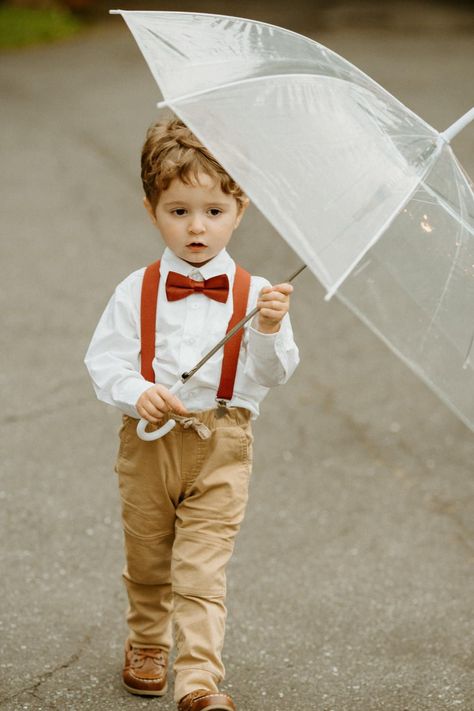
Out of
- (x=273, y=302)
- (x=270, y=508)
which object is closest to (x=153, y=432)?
(x=273, y=302)

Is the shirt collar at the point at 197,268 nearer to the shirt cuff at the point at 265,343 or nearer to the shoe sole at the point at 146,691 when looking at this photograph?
the shirt cuff at the point at 265,343

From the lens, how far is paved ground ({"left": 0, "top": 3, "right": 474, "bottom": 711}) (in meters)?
3.53

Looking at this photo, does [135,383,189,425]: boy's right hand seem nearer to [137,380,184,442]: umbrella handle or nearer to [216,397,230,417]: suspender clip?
[137,380,184,442]: umbrella handle

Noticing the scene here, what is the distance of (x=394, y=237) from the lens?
2646 mm

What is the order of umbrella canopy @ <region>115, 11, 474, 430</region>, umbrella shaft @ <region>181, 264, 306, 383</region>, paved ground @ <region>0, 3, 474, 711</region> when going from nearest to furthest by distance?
umbrella canopy @ <region>115, 11, 474, 430</region> → umbrella shaft @ <region>181, 264, 306, 383</region> → paved ground @ <region>0, 3, 474, 711</region>

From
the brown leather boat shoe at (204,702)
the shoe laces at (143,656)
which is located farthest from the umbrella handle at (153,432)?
the shoe laces at (143,656)

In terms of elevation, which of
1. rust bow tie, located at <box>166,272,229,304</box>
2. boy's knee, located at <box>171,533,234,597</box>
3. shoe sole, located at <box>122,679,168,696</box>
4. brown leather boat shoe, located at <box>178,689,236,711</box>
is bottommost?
shoe sole, located at <box>122,679,168,696</box>

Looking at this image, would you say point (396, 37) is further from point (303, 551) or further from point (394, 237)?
point (394, 237)

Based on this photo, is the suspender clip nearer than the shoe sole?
Yes

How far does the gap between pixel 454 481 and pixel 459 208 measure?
2319 millimetres

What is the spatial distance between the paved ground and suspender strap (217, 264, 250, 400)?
1034 mm

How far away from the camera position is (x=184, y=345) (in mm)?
2928

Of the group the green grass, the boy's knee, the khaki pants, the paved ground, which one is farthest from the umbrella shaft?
the green grass

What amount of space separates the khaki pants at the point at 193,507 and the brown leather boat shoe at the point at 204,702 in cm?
6
